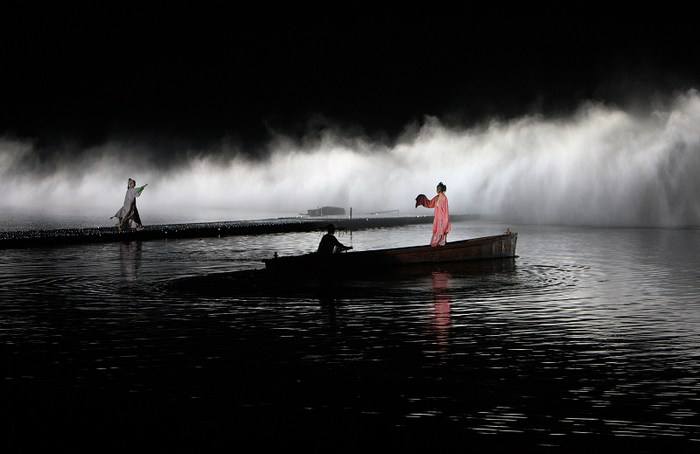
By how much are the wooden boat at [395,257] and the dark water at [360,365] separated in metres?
1.56

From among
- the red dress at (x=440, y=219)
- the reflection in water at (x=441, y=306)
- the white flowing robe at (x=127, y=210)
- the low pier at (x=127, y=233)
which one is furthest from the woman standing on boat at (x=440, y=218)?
the white flowing robe at (x=127, y=210)

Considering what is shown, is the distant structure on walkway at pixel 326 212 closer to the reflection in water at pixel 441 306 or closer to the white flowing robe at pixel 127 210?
the white flowing robe at pixel 127 210

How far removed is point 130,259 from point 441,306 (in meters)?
17.9

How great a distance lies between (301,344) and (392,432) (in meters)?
A: 6.20

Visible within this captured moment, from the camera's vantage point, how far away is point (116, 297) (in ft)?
82.6

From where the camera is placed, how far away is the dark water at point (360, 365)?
1144cm

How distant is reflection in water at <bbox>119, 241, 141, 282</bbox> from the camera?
31.1 metres

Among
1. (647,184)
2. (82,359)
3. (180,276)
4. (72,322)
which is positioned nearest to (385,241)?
(180,276)

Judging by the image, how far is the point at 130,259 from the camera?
37969mm

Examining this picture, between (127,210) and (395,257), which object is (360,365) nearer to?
(395,257)

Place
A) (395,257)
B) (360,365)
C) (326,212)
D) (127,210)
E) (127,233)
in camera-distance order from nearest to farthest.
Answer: (360,365) → (395,257) → (127,233) → (127,210) → (326,212)

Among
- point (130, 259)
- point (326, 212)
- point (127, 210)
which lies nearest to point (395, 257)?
point (130, 259)

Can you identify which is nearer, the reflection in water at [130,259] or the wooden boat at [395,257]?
the wooden boat at [395,257]

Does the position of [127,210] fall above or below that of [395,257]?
above
